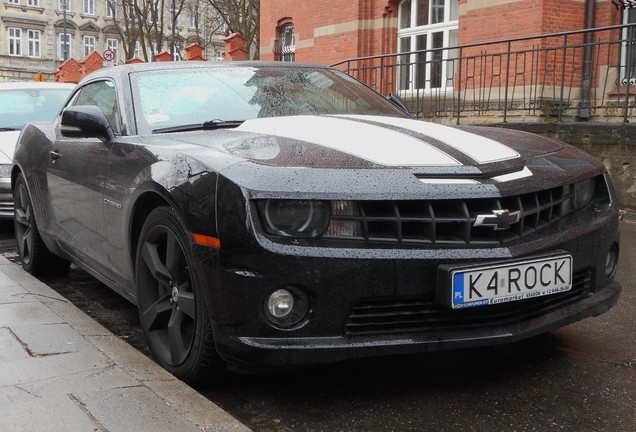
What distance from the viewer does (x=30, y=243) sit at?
18.7ft

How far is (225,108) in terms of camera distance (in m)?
4.12

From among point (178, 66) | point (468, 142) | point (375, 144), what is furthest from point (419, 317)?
→ point (178, 66)

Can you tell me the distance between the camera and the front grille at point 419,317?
296 centimetres

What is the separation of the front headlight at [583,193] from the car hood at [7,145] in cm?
585

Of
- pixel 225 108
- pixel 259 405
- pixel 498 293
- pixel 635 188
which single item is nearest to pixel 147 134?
pixel 225 108

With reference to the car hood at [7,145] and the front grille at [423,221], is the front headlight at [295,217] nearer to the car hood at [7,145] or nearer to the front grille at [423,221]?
the front grille at [423,221]

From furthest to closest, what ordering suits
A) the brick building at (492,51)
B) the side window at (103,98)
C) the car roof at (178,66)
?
the brick building at (492,51), the car roof at (178,66), the side window at (103,98)

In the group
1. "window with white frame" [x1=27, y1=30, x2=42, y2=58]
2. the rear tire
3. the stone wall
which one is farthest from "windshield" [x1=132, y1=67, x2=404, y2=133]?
"window with white frame" [x1=27, y1=30, x2=42, y2=58]

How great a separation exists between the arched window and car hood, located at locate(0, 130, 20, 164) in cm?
1309

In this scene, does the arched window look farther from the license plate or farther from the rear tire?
the license plate

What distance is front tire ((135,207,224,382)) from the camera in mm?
3141

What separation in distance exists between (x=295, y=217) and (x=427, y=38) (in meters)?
13.4

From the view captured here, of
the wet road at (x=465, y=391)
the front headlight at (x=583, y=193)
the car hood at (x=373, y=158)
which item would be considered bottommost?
the wet road at (x=465, y=391)

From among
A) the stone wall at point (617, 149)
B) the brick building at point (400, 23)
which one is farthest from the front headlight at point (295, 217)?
the brick building at point (400, 23)
